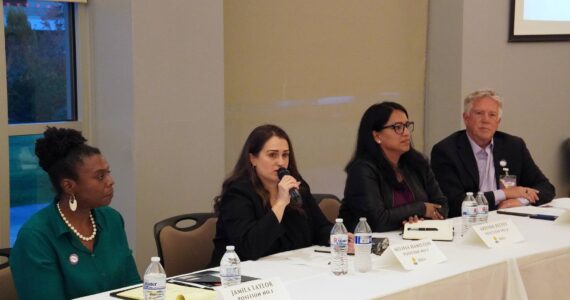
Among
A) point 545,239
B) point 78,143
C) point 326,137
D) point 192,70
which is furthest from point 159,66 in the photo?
point 545,239

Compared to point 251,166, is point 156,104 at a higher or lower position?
higher

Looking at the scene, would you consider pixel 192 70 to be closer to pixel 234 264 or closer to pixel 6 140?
pixel 6 140

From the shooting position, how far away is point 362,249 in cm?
295

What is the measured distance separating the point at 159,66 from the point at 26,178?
2.97 ft

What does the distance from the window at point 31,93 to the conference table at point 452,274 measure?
171 cm

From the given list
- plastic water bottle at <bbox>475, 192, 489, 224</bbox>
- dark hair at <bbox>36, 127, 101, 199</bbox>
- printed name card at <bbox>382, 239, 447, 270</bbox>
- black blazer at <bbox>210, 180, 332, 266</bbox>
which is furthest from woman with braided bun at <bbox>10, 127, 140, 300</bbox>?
plastic water bottle at <bbox>475, 192, 489, 224</bbox>

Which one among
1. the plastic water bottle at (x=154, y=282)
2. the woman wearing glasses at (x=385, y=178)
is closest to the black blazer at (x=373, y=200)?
the woman wearing glasses at (x=385, y=178)

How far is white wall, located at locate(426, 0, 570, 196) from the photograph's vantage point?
19.9ft

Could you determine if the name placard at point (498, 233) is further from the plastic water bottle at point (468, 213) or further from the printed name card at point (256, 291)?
the printed name card at point (256, 291)

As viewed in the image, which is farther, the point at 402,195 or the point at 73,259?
the point at 402,195

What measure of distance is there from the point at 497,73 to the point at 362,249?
3668mm

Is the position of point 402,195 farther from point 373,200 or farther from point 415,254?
point 415,254

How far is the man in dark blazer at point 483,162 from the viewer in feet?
14.6

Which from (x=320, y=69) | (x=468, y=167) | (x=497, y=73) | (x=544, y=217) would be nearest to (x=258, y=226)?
(x=544, y=217)
